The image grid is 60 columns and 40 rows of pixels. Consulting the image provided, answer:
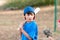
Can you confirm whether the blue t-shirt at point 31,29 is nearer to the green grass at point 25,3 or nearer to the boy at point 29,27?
the boy at point 29,27

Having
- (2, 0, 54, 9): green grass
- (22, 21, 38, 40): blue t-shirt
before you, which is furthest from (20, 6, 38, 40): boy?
(2, 0, 54, 9): green grass

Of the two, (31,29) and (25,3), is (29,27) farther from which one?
(25,3)

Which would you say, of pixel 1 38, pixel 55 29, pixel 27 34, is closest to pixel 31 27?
pixel 27 34

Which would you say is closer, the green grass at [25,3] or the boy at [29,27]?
the boy at [29,27]

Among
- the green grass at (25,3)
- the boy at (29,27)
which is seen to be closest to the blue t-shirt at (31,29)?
the boy at (29,27)

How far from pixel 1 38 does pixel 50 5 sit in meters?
12.3

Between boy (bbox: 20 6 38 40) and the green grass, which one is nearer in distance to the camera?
boy (bbox: 20 6 38 40)

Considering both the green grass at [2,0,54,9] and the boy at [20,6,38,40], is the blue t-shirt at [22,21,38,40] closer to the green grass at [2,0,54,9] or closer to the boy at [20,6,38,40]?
the boy at [20,6,38,40]

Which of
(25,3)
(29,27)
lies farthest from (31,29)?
(25,3)

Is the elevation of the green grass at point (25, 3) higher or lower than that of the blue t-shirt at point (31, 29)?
lower

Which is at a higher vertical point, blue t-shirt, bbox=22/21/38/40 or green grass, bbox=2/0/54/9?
blue t-shirt, bbox=22/21/38/40

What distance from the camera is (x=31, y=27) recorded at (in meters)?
4.91

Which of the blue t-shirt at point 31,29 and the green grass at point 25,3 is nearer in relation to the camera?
the blue t-shirt at point 31,29

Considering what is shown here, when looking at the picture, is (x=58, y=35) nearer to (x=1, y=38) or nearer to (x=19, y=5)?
(x=1, y=38)
